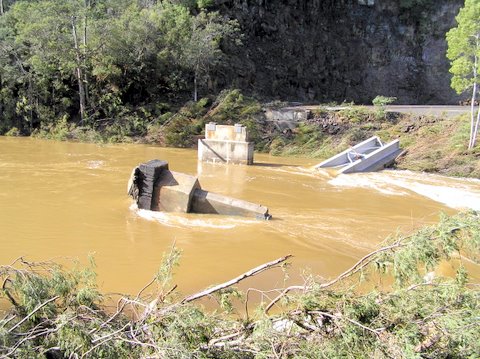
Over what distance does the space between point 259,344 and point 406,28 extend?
1837 inches

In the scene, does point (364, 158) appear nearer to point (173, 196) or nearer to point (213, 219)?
point (213, 219)

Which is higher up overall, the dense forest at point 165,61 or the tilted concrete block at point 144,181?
the dense forest at point 165,61

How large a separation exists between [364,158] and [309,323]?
1579 cm

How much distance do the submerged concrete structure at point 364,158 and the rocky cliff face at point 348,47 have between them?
16.7 meters

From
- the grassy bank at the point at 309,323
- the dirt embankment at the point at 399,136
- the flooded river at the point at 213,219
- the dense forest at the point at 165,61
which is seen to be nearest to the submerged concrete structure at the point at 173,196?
the flooded river at the point at 213,219

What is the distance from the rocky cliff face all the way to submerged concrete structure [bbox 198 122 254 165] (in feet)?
53.7

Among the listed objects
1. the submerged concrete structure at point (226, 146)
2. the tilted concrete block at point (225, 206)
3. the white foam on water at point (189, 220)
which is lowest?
the white foam on water at point (189, 220)

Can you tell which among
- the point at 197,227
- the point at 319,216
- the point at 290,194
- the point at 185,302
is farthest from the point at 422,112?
the point at 185,302

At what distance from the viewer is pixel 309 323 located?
134 inches

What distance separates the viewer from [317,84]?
39406 millimetres

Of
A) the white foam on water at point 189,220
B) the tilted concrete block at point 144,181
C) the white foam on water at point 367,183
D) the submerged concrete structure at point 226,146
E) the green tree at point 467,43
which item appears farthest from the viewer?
the submerged concrete structure at point 226,146

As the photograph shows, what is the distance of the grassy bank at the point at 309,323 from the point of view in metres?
3.06

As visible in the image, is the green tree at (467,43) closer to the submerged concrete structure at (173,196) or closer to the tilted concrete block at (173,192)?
the submerged concrete structure at (173,196)

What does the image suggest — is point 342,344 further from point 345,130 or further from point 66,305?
point 345,130
